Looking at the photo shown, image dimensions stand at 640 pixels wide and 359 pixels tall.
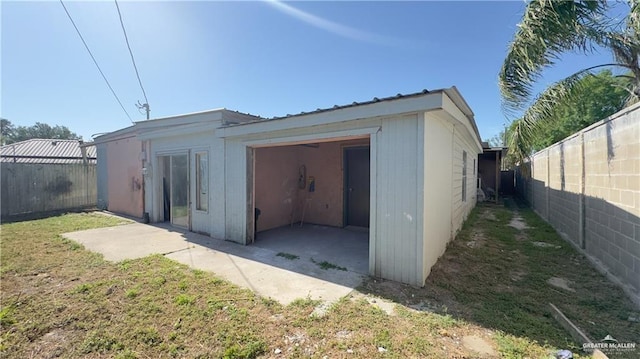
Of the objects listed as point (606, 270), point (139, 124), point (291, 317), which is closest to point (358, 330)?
point (291, 317)

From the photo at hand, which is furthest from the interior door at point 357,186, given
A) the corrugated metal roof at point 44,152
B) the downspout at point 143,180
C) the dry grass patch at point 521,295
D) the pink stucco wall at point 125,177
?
the corrugated metal roof at point 44,152

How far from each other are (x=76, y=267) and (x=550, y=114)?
30.7 ft

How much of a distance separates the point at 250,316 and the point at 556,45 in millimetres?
6958

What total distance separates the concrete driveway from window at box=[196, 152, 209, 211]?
805mm

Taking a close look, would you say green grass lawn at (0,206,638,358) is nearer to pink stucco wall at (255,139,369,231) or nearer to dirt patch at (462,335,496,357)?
dirt patch at (462,335,496,357)

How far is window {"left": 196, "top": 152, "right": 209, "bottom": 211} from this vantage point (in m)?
6.47

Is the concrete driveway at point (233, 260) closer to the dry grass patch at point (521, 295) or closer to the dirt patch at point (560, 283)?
the dry grass patch at point (521, 295)

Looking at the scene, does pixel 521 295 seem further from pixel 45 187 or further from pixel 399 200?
pixel 45 187

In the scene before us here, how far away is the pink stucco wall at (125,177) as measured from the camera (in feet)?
28.6

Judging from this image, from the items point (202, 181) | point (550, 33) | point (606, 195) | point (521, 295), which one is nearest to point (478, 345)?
point (521, 295)

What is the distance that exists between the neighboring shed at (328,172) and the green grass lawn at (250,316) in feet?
2.66

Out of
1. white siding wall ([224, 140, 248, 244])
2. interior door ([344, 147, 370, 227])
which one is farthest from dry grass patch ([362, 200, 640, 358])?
white siding wall ([224, 140, 248, 244])

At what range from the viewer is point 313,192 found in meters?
7.87

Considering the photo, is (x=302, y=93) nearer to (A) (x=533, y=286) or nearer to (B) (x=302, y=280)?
(B) (x=302, y=280)
